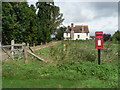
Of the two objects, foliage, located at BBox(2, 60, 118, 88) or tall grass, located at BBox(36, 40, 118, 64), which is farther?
tall grass, located at BBox(36, 40, 118, 64)

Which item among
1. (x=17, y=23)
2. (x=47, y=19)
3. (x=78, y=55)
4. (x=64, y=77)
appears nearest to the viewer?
(x=64, y=77)

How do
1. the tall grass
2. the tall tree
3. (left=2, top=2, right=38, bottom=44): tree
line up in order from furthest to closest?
the tall tree, (left=2, top=2, right=38, bottom=44): tree, the tall grass

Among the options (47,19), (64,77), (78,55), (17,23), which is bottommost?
(64,77)

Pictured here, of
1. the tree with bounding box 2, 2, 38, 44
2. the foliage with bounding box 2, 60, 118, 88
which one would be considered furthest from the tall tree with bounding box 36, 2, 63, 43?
the foliage with bounding box 2, 60, 118, 88

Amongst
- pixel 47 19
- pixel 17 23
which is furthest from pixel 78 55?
pixel 47 19

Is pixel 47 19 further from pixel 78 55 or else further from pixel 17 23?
pixel 78 55

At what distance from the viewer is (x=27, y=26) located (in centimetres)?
3312

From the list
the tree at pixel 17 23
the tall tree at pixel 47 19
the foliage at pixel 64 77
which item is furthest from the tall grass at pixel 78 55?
the tall tree at pixel 47 19

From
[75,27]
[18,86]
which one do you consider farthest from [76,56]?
[75,27]

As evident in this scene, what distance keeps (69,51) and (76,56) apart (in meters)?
0.53

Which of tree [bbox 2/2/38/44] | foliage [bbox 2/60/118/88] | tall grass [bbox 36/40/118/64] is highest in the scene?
tree [bbox 2/2/38/44]

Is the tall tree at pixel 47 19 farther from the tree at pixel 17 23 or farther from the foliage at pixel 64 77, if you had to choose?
the foliage at pixel 64 77

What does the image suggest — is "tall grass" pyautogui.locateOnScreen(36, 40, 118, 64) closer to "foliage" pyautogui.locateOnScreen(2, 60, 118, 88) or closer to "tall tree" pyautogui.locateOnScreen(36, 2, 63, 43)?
"foliage" pyautogui.locateOnScreen(2, 60, 118, 88)

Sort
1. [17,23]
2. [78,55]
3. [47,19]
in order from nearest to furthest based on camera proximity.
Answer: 1. [78,55]
2. [17,23]
3. [47,19]
